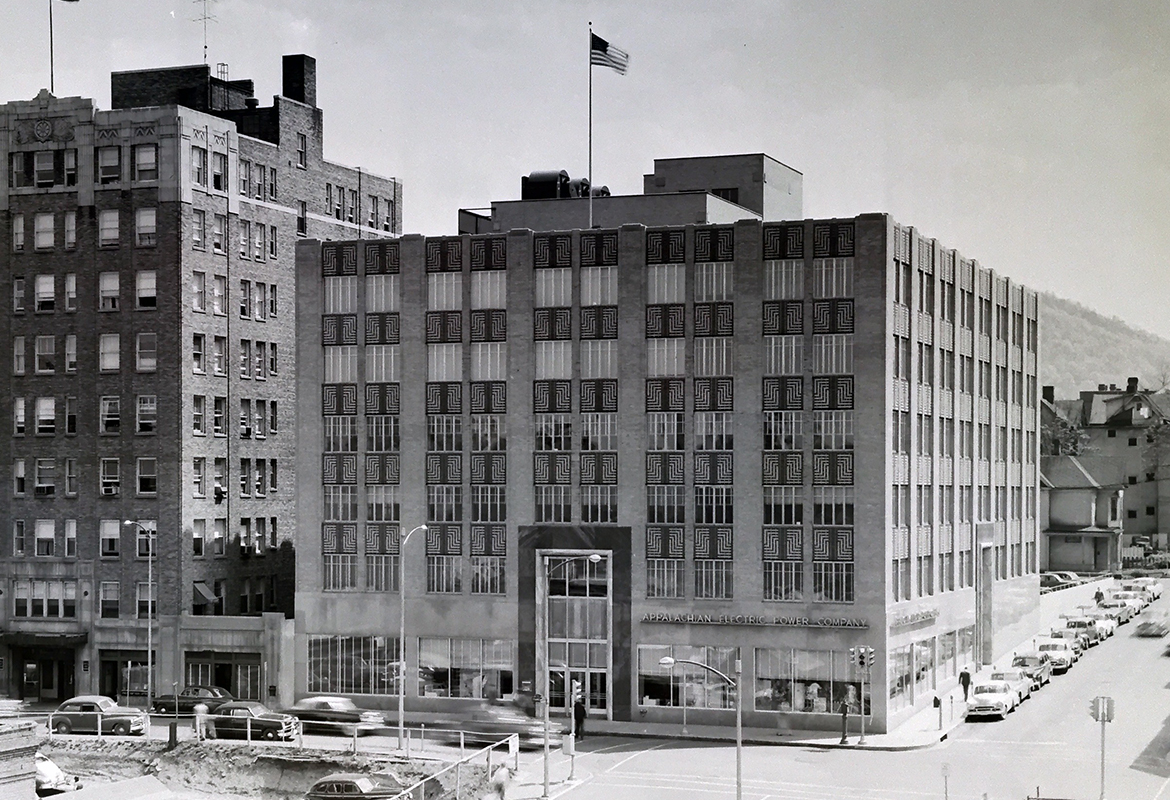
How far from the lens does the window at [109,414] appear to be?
90.4 meters

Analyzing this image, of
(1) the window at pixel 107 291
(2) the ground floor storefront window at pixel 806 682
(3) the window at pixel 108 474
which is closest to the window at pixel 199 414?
(3) the window at pixel 108 474

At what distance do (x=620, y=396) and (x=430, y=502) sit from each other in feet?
35.8

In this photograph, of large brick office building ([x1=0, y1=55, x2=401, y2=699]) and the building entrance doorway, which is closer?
the building entrance doorway

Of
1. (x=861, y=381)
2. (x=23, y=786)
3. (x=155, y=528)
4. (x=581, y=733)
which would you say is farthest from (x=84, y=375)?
(x=23, y=786)

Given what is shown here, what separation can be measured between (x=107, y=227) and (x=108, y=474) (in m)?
13.2

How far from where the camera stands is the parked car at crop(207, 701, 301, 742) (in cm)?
7294

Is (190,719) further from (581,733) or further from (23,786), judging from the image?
(23,786)

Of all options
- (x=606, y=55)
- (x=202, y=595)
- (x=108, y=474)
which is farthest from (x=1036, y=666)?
(x=108, y=474)

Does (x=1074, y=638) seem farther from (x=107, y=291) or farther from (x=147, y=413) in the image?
(x=107, y=291)

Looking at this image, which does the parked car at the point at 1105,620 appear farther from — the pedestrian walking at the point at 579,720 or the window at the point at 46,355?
the window at the point at 46,355

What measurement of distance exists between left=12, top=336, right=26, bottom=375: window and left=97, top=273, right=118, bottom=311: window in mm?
5256

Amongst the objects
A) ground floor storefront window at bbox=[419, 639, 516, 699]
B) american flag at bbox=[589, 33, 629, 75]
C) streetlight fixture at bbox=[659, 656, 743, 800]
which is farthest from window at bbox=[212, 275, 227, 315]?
streetlight fixture at bbox=[659, 656, 743, 800]

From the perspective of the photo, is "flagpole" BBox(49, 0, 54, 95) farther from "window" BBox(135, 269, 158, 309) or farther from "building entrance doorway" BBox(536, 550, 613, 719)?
"building entrance doorway" BBox(536, 550, 613, 719)

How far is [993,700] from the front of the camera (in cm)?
7556
